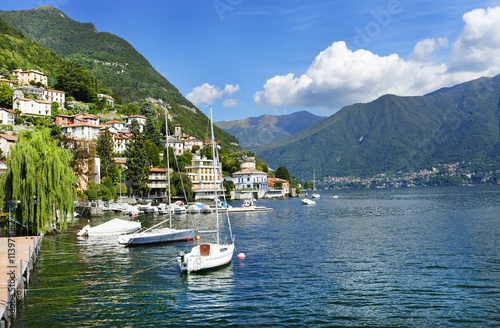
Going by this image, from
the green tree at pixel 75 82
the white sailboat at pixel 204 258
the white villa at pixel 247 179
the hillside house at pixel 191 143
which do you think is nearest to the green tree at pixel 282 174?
the white villa at pixel 247 179

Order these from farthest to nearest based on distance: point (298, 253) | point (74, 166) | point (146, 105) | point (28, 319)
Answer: point (146, 105) → point (74, 166) → point (298, 253) → point (28, 319)

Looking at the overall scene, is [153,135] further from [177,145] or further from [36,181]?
[36,181]

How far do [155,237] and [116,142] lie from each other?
9052cm

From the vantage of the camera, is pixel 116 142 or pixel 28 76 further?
pixel 28 76

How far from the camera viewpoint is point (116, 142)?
120m

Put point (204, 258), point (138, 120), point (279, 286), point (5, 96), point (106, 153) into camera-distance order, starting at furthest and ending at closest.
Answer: point (138, 120), point (5, 96), point (106, 153), point (204, 258), point (279, 286)

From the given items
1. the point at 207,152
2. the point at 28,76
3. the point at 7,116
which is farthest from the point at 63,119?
the point at 207,152

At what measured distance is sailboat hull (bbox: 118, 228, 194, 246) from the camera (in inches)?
1430

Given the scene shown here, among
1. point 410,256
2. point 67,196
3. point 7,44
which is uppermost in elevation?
point 7,44

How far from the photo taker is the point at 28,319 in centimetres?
1627

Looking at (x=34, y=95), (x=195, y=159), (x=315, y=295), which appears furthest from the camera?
(x=195, y=159)

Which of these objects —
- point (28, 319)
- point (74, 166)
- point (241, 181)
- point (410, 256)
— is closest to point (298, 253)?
point (410, 256)

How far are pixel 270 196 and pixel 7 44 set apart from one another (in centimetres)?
11828

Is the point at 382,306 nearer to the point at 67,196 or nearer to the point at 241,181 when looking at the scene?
the point at 67,196
